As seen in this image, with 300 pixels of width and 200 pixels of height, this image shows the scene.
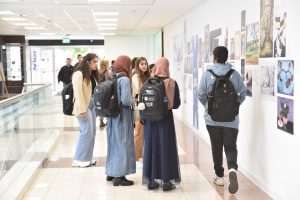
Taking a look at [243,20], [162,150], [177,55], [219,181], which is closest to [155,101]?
[162,150]

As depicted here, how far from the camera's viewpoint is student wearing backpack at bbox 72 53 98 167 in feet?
18.8

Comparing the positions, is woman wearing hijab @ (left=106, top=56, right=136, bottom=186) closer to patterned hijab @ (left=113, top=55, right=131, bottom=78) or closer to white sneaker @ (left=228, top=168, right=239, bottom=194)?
patterned hijab @ (left=113, top=55, right=131, bottom=78)

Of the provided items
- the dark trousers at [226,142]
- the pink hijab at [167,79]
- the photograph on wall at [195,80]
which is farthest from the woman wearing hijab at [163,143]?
the photograph on wall at [195,80]

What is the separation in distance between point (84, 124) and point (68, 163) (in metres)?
0.78

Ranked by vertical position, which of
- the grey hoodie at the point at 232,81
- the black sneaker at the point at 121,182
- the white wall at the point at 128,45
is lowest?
the black sneaker at the point at 121,182

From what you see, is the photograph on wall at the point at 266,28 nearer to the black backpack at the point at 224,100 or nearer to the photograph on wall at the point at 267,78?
the photograph on wall at the point at 267,78

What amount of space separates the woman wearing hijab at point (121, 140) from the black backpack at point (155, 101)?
0.91ft

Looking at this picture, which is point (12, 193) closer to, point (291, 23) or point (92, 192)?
point (92, 192)

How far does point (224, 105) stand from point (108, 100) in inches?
50.2

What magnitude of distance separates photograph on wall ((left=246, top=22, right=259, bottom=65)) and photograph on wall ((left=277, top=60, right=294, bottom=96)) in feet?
2.52

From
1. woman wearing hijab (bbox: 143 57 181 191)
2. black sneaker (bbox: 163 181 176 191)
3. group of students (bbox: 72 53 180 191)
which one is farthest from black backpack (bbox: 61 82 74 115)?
black sneaker (bbox: 163 181 176 191)

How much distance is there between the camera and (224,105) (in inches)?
181

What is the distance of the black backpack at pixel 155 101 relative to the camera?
4.62 meters

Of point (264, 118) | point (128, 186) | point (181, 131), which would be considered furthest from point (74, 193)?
point (181, 131)
